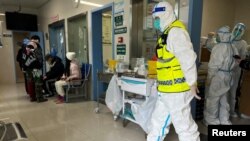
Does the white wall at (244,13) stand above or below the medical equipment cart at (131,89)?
above

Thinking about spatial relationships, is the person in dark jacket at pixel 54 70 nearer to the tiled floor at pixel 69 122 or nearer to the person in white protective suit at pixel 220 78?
the tiled floor at pixel 69 122

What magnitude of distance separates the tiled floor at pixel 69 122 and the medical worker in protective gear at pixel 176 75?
80cm

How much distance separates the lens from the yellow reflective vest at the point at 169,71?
1.77m

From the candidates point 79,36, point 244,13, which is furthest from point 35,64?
point 244,13

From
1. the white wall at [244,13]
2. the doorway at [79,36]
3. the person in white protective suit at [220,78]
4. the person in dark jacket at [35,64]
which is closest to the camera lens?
the person in white protective suit at [220,78]

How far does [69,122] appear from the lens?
3.12 metres

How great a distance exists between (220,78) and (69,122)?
7.99ft

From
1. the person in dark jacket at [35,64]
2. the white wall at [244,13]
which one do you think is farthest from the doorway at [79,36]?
the white wall at [244,13]

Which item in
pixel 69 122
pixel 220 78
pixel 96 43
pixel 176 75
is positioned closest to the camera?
pixel 176 75

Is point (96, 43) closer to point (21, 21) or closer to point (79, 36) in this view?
point (79, 36)

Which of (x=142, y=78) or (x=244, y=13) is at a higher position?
(x=244, y=13)

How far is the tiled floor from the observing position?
2.60 metres

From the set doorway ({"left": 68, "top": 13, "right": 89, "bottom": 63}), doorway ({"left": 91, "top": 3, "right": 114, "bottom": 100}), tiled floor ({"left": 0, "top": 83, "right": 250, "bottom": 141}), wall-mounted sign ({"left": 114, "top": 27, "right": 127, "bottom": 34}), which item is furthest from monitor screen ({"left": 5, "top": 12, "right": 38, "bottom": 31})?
wall-mounted sign ({"left": 114, "top": 27, "right": 127, "bottom": 34})

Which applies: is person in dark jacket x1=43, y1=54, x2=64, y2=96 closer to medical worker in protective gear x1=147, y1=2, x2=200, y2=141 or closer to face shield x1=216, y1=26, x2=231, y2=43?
medical worker in protective gear x1=147, y1=2, x2=200, y2=141
